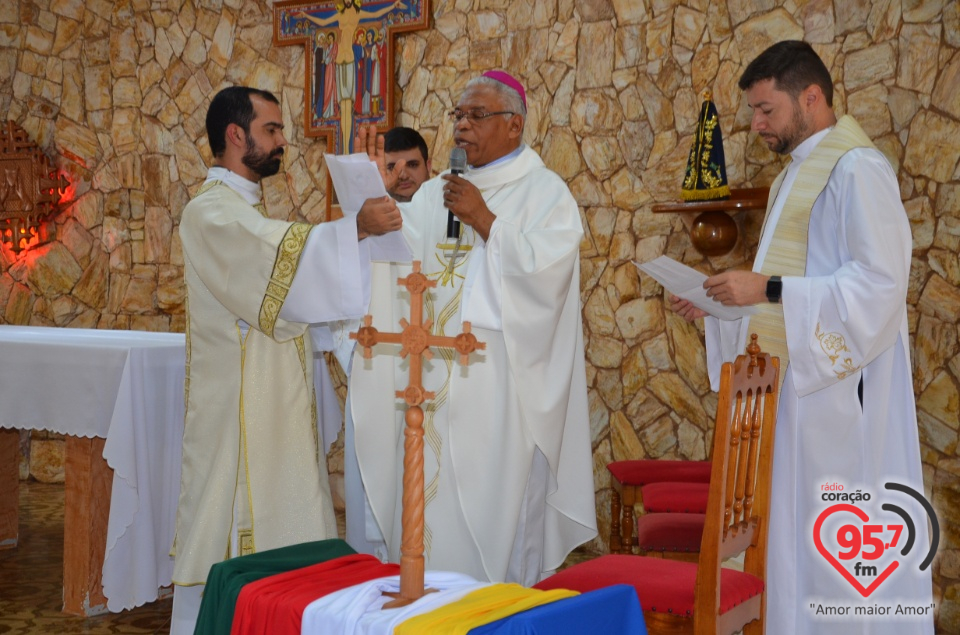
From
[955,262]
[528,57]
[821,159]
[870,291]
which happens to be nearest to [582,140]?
[528,57]

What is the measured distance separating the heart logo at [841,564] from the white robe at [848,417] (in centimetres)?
1

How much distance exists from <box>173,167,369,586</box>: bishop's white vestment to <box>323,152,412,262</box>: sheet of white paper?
8 centimetres

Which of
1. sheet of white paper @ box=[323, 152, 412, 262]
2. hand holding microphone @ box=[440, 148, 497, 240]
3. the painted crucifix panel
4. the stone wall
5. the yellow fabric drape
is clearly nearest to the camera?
the yellow fabric drape

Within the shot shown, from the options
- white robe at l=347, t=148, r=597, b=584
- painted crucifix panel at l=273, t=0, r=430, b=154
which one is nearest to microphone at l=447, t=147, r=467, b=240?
white robe at l=347, t=148, r=597, b=584

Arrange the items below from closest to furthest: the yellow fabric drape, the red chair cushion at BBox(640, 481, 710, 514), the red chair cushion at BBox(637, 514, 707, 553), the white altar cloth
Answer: the yellow fabric drape < the red chair cushion at BBox(637, 514, 707, 553) < the red chair cushion at BBox(640, 481, 710, 514) < the white altar cloth

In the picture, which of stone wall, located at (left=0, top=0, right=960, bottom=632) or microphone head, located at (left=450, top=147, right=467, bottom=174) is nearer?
microphone head, located at (left=450, top=147, right=467, bottom=174)

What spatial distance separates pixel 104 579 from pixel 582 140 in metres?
3.30

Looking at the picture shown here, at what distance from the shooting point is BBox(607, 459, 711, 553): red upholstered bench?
416 centimetres

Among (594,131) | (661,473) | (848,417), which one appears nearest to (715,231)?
(594,131)

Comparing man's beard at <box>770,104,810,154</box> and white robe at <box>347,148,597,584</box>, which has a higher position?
man's beard at <box>770,104,810,154</box>

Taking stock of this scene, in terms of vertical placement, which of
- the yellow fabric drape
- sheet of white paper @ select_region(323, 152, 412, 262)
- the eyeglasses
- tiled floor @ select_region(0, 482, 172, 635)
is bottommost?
tiled floor @ select_region(0, 482, 172, 635)

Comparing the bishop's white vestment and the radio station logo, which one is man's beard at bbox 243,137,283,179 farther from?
the radio station logo

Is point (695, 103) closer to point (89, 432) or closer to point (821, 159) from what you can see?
point (821, 159)

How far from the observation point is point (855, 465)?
306 cm
